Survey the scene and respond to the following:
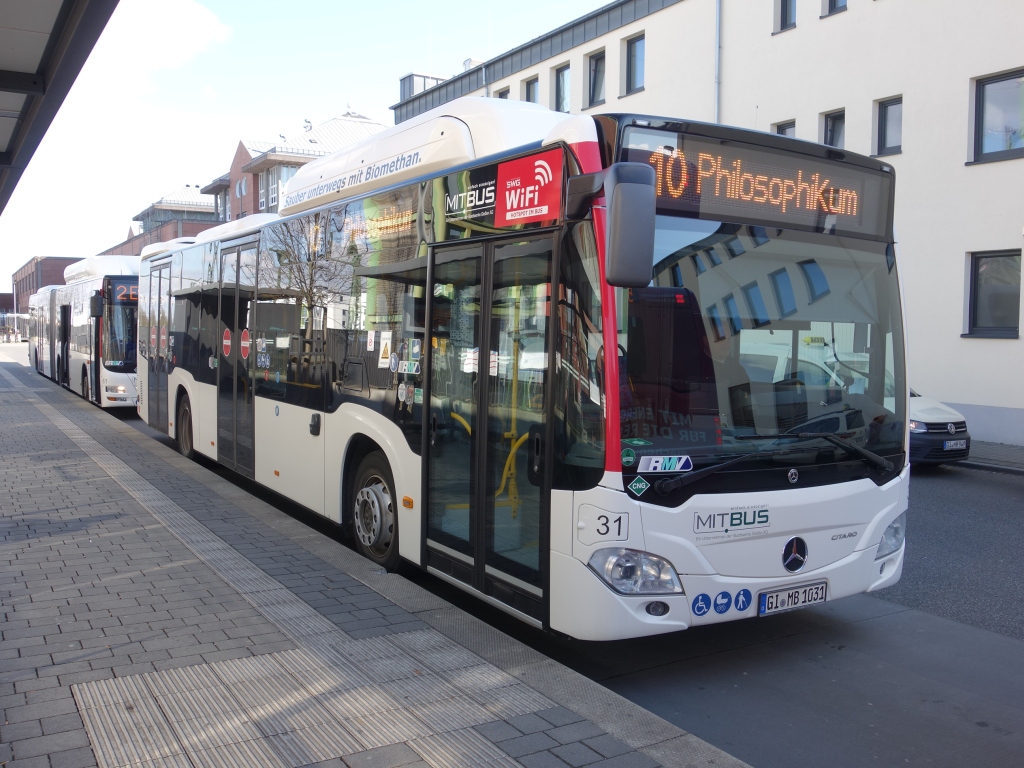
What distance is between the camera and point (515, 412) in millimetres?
5113

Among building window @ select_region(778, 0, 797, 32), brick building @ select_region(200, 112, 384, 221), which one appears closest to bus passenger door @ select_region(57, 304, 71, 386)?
building window @ select_region(778, 0, 797, 32)

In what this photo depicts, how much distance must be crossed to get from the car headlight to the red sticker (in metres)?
2.77

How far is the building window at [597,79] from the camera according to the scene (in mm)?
27125

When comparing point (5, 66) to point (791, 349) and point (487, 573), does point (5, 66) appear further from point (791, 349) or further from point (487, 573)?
point (791, 349)

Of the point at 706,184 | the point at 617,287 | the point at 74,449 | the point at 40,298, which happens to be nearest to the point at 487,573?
the point at 617,287

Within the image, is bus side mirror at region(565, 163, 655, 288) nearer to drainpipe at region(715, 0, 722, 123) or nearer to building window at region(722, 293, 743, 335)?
building window at region(722, 293, 743, 335)

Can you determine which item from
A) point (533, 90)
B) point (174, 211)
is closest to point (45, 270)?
point (174, 211)

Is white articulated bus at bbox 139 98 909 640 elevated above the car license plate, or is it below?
above

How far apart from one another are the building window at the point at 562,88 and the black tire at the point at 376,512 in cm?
2343

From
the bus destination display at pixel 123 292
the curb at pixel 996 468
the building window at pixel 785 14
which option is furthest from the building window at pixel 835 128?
the bus destination display at pixel 123 292

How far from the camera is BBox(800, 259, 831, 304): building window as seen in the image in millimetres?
5082

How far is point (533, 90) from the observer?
30.0m

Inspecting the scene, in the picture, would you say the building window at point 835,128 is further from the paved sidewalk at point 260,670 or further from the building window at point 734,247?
the building window at point 734,247

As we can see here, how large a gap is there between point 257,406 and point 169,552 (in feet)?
8.79
